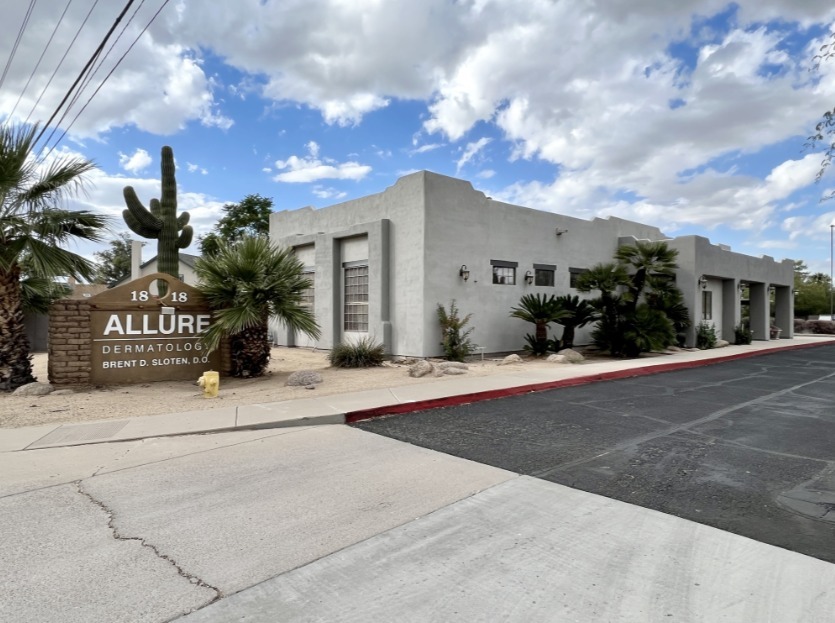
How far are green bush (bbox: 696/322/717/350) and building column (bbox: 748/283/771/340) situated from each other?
8237 mm

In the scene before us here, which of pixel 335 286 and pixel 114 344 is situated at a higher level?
pixel 335 286

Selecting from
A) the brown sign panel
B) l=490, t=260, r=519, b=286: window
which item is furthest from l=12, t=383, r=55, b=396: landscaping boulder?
l=490, t=260, r=519, b=286: window

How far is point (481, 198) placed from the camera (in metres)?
16.8

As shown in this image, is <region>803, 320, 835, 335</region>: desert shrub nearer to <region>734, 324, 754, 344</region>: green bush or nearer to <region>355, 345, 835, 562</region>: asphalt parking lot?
<region>734, 324, 754, 344</region>: green bush

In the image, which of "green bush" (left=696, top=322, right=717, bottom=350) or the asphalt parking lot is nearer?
the asphalt parking lot

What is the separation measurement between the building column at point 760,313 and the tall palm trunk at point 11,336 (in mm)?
31666

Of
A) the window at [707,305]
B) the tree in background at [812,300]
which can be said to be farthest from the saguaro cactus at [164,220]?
the tree in background at [812,300]

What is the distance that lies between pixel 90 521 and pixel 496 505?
3274 millimetres

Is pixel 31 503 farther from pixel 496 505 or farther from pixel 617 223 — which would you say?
pixel 617 223

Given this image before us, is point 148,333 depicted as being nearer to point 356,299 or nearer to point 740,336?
point 356,299

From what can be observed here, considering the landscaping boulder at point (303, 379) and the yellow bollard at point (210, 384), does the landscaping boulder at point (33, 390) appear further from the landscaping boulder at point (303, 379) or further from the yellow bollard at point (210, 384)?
the landscaping boulder at point (303, 379)

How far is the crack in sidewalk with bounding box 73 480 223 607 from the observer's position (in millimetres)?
3071

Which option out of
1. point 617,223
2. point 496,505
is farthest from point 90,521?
point 617,223

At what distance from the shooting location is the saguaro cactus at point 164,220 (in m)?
19.0
